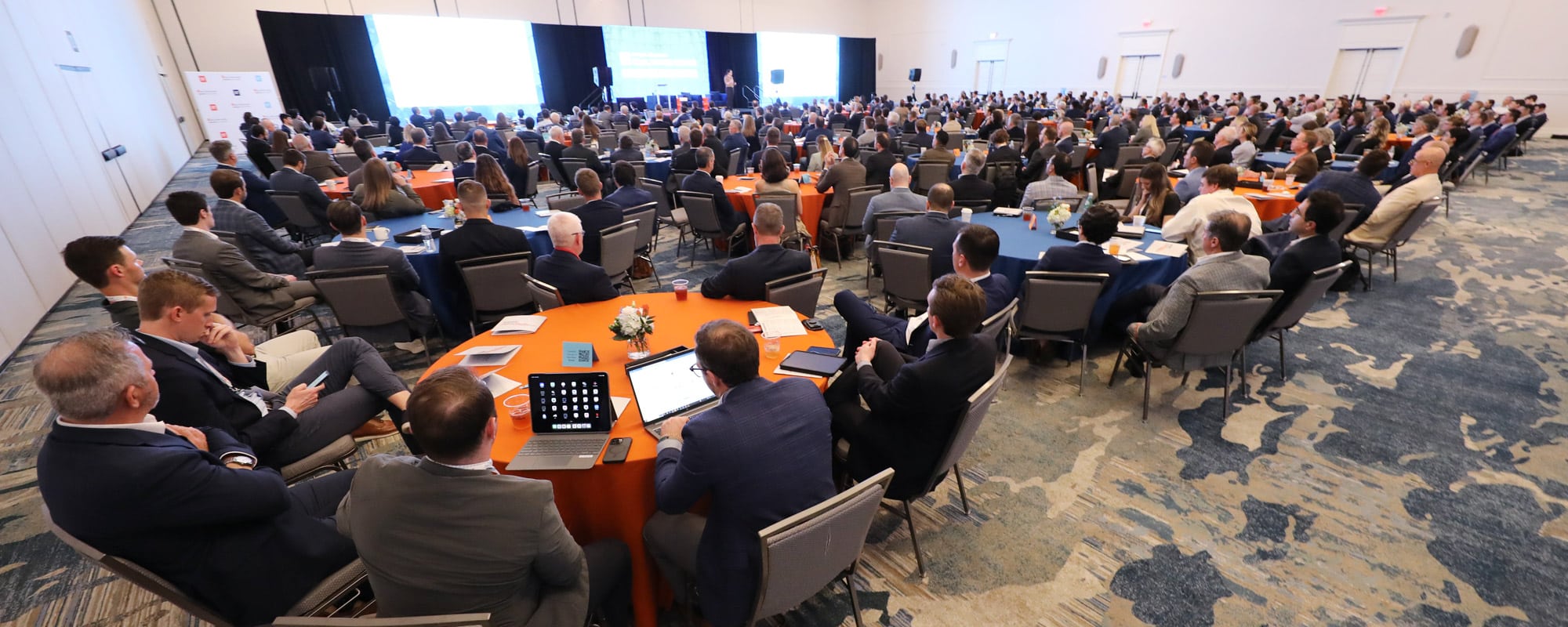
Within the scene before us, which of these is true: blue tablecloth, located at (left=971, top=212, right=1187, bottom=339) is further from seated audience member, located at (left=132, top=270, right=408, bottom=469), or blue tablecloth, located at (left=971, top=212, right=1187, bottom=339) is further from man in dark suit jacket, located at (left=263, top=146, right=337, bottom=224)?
man in dark suit jacket, located at (left=263, top=146, right=337, bottom=224)

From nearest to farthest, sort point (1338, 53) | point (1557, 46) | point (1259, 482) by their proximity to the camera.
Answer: point (1259, 482) → point (1557, 46) → point (1338, 53)

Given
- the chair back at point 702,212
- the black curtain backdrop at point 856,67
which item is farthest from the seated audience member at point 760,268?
the black curtain backdrop at point 856,67

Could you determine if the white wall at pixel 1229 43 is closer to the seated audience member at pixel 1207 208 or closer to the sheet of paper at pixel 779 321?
the seated audience member at pixel 1207 208

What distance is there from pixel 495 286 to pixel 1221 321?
4.77m

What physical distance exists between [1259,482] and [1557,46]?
21.1m

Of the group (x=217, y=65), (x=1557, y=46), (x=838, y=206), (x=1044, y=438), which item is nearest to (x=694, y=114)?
(x=838, y=206)

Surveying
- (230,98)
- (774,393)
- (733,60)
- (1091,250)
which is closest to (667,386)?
(774,393)

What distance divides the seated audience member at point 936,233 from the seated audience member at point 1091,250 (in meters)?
0.78

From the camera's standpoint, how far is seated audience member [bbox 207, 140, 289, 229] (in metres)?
6.41

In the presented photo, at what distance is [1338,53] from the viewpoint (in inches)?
658

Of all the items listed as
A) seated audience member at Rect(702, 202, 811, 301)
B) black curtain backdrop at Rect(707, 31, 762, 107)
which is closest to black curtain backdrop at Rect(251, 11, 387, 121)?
black curtain backdrop at Rect(707, 31, 762, 107)

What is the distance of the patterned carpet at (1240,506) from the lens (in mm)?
2570

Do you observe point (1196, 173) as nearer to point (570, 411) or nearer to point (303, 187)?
point (570, 411)

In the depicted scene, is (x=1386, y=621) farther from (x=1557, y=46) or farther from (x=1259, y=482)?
(x=1557, y=46)
